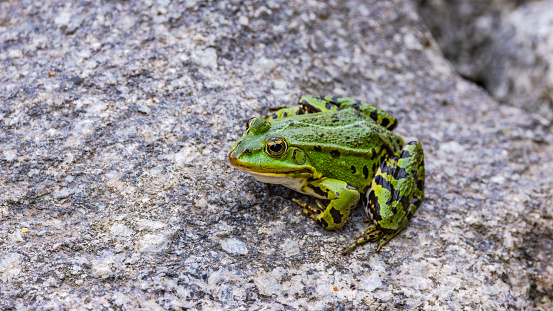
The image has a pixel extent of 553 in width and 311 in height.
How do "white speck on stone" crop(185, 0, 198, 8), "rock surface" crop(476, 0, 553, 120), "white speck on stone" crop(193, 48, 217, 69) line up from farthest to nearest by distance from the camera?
"rock surface" crop(476, 0, 553, 120) < "white speck on stone" crop(185, 0, 198, 8) < "white speck on stone" crop(193, 48, 217, 69)

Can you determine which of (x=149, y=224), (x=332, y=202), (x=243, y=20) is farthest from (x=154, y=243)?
(x=243, y=20)

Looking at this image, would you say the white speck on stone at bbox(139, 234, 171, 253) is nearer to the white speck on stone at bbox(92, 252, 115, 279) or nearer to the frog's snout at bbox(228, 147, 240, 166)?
the white speck on stone at bbox(92, 252, 115, 279)

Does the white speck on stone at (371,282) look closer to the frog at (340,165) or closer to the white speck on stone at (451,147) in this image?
the frog at (340,165)

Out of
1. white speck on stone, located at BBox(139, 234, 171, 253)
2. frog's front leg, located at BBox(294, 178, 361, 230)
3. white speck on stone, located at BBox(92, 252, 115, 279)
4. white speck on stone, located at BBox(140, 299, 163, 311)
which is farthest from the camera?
frog's front leg, located at BBox(294, 178, 361, 230)

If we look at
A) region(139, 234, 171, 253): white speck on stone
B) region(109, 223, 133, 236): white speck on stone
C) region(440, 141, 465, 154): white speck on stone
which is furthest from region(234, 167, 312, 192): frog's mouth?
region(440, 141, 465, 154): white speck on stone

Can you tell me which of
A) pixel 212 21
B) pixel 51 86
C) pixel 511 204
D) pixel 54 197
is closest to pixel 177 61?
pixel 212 21

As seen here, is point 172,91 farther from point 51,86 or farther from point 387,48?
point 387,48
